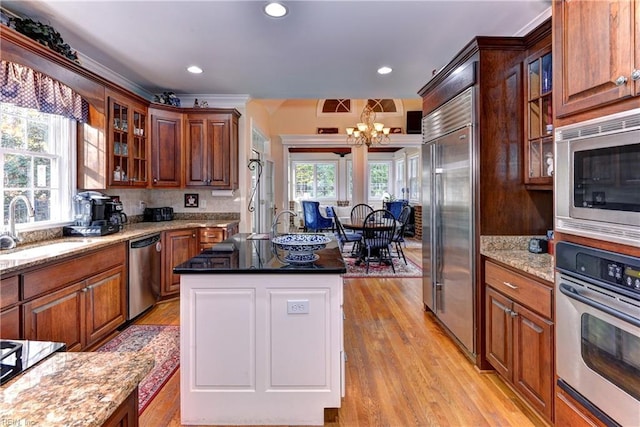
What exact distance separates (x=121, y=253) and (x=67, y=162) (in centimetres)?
104

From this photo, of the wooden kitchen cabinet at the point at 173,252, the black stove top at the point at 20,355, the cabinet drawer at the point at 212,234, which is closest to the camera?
the black stove top at the point at 20,355

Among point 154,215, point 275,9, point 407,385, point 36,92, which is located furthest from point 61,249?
point 407,385

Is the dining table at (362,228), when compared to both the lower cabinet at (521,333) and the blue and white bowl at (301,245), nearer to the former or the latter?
the lower cabinet at (521,333)

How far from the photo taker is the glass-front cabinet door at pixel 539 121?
2193mm

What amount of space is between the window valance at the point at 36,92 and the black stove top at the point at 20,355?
7.42 feet

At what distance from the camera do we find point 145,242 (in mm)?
3484

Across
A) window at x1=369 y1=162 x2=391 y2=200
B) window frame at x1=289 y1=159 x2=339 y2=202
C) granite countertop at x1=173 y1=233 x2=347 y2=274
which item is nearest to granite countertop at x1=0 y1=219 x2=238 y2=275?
granite countertop at x1=173 y1=233 x2=347 y2=274

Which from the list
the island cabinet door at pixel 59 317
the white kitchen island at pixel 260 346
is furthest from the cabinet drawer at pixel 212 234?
the white kitchen island at pixel 260 346

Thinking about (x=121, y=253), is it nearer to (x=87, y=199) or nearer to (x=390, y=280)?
(x=87, y=199)

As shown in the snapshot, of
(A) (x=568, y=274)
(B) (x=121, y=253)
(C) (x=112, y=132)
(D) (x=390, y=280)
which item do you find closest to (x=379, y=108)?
(D) (x=390, y=280)

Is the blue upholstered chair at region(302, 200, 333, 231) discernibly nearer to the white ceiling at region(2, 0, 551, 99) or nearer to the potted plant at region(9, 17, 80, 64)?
the white ceiling at region(2, 0, 551, 99)

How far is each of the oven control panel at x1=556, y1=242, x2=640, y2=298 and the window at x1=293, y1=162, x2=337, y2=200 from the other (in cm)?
963

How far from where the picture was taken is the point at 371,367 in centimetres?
249

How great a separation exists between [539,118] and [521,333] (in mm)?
1414
